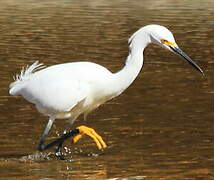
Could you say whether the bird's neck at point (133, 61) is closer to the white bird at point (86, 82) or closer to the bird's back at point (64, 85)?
the white bird at point (86, 82)

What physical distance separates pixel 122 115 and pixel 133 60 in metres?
3.20

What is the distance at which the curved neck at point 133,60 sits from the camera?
35.8 feet

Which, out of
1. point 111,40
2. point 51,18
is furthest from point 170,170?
point 51,18

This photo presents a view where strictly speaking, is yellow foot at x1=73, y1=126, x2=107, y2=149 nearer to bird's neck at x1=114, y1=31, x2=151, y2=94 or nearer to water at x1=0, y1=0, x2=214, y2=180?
water at x1=0, y1=0, x2=214, y2=180

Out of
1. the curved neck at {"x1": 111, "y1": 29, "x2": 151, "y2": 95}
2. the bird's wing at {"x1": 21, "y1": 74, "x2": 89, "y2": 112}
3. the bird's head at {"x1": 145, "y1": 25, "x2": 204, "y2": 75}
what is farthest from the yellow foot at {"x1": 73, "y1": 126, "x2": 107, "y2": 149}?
the bird's head at {"x1": 145, "y1": 25, "x2": 204, "y2": 75}

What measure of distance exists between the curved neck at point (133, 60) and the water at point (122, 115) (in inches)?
38.4

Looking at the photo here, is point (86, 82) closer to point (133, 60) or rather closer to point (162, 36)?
point (133, 60)

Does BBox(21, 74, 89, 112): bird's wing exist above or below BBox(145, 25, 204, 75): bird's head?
below

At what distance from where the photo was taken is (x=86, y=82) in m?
11.0

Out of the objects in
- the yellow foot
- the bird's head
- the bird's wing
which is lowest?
the yellow foot

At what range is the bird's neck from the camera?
10906mm

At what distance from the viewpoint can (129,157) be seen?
1128cm

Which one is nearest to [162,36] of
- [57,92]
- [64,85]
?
[64,85]

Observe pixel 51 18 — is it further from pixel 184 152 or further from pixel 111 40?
pixel 184 152
